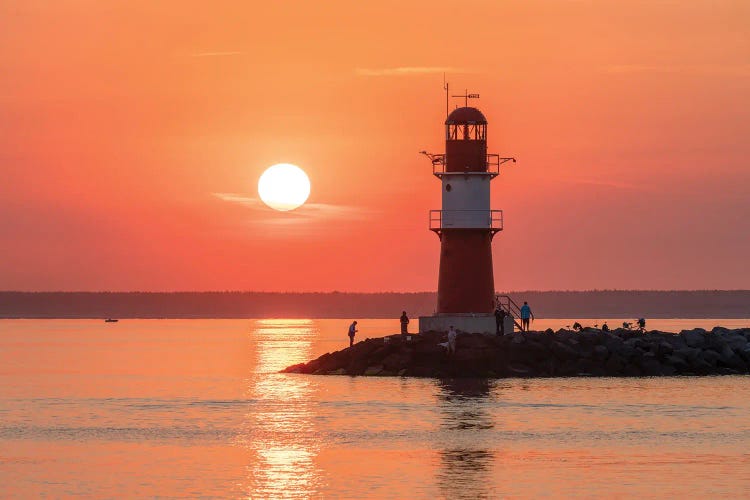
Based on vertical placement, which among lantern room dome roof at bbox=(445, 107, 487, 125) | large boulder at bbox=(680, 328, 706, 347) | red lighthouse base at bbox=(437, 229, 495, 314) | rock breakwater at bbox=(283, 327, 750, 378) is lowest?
rock breakwater at bbox=(283, 327, 750, 378)

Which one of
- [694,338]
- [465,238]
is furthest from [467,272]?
[694,338]

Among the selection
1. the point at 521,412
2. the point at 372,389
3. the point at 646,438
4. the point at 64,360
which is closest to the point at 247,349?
the point at 64,360

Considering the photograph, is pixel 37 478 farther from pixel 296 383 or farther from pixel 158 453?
pixel 296 383

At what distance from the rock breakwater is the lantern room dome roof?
934cm

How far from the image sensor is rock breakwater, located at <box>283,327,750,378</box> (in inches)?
2173

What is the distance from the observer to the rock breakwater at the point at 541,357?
181 ft

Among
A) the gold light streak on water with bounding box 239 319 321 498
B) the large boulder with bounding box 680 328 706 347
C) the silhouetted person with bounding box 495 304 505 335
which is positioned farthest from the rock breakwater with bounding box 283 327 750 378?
the gold light streak on water with bounding box 239 319 321 498

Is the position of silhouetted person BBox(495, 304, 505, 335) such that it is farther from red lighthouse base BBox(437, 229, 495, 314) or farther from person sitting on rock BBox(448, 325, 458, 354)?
person sitting on rock BBox(448, 325, 458, 354)

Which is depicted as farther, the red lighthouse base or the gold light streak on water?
the red lighthouse base

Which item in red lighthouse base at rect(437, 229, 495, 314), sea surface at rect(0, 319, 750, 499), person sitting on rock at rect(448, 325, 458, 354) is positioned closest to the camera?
sea surface at rect(0, 319, 750, 499)

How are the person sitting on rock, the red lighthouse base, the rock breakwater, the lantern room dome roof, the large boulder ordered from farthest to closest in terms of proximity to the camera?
the large boulder
the lantern room dome roof
the red lighthouse base
the rock breakwater
the person sitting on rock

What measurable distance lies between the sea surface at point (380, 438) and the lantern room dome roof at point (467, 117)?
37.9 feet

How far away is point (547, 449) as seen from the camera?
33875 mm

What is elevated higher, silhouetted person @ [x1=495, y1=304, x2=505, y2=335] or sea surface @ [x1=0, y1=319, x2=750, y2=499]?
silhouetted person @ [x1=495, y1=304, x2=505, y2=335]
